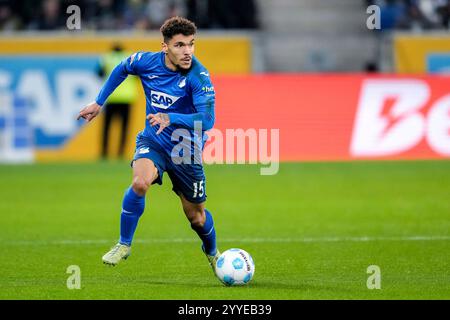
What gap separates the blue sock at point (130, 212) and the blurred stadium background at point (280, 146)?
351 mm

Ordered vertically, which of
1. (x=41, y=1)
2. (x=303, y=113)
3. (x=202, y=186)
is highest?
(x=41, y=1)

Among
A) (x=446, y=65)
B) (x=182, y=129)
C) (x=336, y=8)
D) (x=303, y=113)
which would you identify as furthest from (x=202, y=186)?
(x=336, y=8)

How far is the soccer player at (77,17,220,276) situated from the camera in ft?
28.6

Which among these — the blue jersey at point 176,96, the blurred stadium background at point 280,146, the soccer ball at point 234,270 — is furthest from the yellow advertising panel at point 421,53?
the soccer ball at point 234,270

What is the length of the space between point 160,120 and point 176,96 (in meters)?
0.56

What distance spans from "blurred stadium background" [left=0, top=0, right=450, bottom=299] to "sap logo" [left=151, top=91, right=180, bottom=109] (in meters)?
1.40

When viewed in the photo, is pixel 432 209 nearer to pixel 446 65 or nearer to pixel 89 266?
pixel 89 266

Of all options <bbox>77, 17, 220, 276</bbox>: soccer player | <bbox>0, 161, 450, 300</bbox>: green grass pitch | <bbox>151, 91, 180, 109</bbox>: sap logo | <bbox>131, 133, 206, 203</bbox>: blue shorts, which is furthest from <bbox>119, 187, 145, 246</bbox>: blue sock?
<bbox>151, 91, 180, 109</bbox>: sap logo

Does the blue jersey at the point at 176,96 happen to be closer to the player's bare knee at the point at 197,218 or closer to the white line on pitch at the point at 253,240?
the player's bare knee at the point at 197,218

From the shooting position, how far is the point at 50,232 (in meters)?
12.2

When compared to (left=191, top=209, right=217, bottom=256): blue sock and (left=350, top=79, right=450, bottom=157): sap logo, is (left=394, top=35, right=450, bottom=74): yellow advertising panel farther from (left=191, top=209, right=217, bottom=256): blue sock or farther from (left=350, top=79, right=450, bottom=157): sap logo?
(left=191, top=209, right=217, bottom=256): blue sock

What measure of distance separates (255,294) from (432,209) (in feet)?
21.0

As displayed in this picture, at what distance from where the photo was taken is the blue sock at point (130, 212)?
8.81m

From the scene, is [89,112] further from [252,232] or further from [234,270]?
[252,232]
